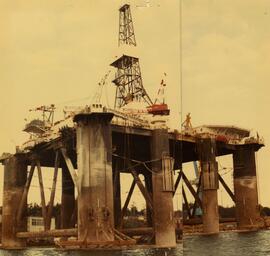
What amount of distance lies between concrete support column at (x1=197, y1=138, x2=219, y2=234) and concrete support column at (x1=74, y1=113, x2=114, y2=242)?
560 inches

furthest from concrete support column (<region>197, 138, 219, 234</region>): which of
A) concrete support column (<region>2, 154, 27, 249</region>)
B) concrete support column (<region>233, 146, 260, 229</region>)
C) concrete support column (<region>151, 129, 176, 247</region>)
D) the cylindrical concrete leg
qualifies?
concrete support column (<region>2, 154, 27, 249</region>)

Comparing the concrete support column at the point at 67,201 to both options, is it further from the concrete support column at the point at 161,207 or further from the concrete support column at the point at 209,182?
the concrete support column at the point at 209,182

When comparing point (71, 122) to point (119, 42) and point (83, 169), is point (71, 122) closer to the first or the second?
point (83, 169)

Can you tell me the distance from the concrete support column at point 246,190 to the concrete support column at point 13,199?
22382 mm

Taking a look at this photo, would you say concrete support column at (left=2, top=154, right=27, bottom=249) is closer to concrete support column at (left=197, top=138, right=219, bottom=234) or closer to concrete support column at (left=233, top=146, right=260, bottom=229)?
concrete support column at (left=197, top=138, right=219, bottom=234)

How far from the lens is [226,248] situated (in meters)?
40.0

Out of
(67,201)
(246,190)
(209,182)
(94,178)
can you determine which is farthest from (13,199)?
(246,190)

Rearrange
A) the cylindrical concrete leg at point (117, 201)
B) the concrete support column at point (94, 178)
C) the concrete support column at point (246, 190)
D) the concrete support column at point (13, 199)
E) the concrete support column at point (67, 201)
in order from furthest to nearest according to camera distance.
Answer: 1. the concrete support column at point (246, 190)
2. the concrete support column at point (67, 201)
3. the cylindrical concrete leg at point (117, 201)
4. the concrete support column at point (13, 199)
5. the concrete support column at point (94, 178)

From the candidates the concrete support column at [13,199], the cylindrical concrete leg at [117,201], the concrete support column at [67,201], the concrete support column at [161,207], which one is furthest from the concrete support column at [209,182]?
the concrete support column at [13,199]

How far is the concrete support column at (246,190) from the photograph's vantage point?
5700cm

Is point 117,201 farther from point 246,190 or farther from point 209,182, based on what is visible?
point 246,190

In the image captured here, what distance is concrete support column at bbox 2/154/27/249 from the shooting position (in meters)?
52.3

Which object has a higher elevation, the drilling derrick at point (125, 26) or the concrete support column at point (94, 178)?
the drilling derrick at point (125, 26)

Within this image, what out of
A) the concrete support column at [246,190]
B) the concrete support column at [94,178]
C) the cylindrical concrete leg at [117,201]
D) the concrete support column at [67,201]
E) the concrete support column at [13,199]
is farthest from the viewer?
the concrete support column at [246,190]
